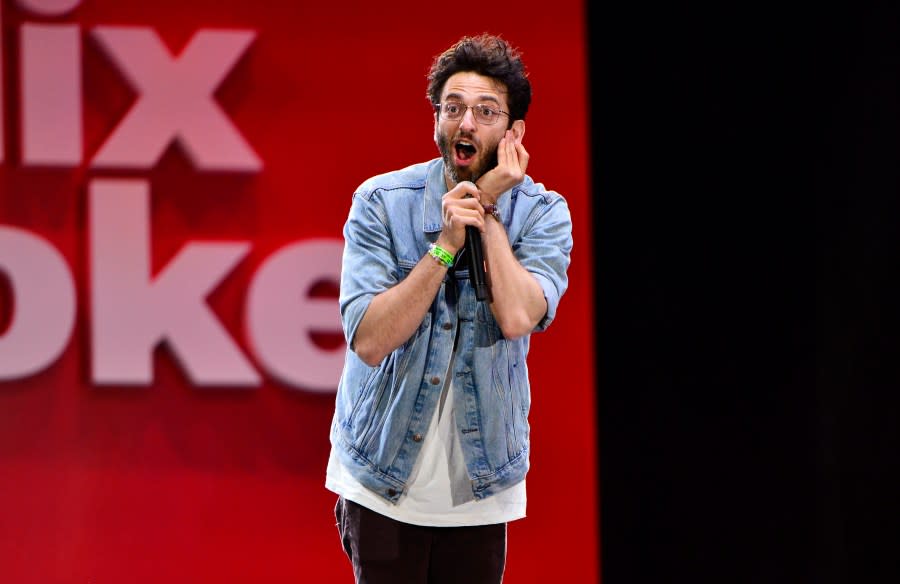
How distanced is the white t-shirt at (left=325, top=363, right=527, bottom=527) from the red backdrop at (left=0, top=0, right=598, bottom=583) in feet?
4.98

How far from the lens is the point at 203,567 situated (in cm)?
360

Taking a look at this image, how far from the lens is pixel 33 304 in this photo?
351 centimetres

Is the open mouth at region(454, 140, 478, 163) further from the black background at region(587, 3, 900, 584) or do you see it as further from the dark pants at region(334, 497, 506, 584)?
the black background at region(587, 3, 900, 584)

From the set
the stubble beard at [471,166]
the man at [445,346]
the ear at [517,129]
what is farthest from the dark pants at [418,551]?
the ear at [517,129]

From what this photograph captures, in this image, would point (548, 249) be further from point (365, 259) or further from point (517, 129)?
point (365, 259)

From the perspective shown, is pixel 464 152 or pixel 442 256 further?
pixel 464 152

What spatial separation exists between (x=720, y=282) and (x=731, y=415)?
0.47m

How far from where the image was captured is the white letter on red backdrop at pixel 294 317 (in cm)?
359

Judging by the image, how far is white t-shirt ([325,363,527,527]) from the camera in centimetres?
210

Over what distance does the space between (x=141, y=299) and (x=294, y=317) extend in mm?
504

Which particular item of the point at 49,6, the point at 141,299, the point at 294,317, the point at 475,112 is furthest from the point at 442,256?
the point at 49,6

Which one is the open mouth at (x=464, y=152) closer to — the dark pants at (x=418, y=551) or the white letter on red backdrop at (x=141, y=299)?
the dark pants at (x=418, y=551)

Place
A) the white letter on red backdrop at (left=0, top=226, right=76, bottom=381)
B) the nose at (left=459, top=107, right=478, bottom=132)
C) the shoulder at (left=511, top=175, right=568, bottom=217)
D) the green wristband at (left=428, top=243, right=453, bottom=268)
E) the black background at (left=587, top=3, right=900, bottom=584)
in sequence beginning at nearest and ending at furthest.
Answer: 1. the green wristband at (left=428, top=243, right=453, bottom=268)
2. the nose at (left=459, top=107, right=478, bottom=132)
3. the shoulder at (left=511, top=175, right=568, bottom=217)
4. the white letter on red backdrop at (left=0, top=226, right=76, bottom=381)
5. the black background at (left=587, top=3, right=900, bottom=584)

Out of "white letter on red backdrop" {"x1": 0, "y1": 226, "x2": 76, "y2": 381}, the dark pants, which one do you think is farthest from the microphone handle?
"white letter on red backdrop" {"x1": 0, "y1": 226, "x2": 76, "y2": 381}
